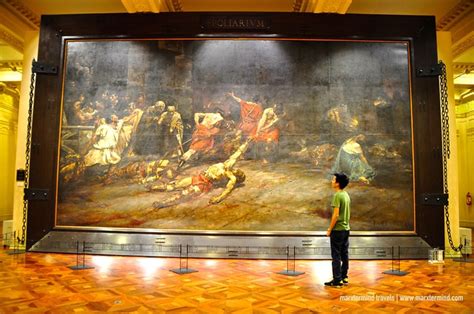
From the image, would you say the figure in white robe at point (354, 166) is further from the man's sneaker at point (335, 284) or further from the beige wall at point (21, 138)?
the beige wall at point (21, 138)

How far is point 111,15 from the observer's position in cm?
833

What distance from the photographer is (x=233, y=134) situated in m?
8.05

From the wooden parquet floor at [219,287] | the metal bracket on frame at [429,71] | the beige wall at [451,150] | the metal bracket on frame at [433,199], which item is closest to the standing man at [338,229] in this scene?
the wooden parquet floor at [219,287]

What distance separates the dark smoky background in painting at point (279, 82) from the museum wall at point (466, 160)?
8772 mm

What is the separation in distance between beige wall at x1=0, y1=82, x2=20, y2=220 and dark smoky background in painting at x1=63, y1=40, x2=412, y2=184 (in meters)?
9.30

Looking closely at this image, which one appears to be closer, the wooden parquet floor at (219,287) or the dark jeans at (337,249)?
the wooden parquet floor at (219,287)

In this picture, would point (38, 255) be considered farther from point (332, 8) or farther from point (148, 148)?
point (332, 8)

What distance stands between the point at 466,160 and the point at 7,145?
18861 mm

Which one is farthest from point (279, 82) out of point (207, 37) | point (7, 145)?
point (7, 145)

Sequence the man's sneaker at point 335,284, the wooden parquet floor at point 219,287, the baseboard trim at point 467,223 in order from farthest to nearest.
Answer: the baseboard trim at point 467,223 → the man's sneaker at point 335,284 → the wooden parquet floor at point 219,287

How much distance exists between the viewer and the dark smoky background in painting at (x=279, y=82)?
8.05m

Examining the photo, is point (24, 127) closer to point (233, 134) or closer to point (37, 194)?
point (37, 194)

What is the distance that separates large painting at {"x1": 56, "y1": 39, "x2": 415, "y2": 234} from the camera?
7.89m

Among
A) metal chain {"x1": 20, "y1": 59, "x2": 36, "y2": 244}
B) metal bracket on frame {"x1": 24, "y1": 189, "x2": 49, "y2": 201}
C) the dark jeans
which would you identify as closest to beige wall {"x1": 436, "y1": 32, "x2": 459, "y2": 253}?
the dark jeans
